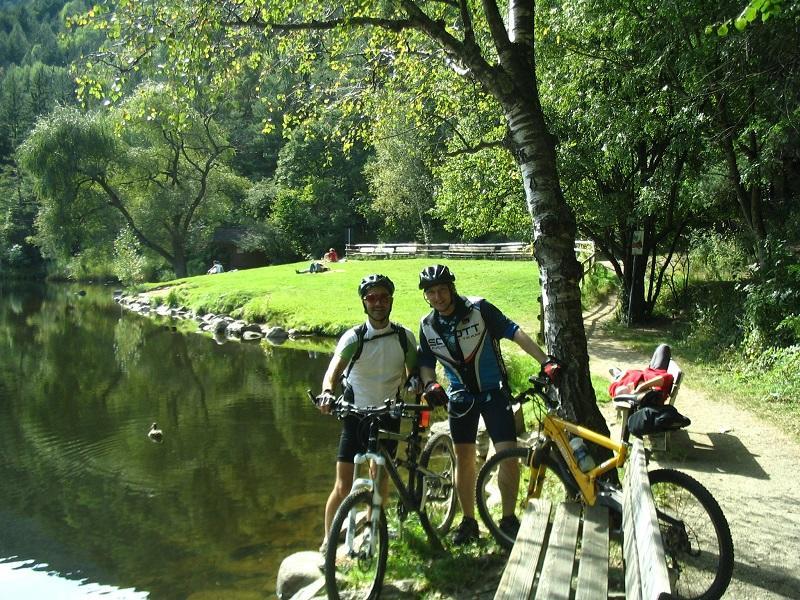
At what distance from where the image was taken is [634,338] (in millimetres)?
15281

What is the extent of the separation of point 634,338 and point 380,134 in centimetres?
918

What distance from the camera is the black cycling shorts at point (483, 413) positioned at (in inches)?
182

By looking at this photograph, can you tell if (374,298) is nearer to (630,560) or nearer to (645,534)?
(630,560)

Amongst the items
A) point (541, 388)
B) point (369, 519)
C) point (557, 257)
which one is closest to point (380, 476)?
point (369, 519)

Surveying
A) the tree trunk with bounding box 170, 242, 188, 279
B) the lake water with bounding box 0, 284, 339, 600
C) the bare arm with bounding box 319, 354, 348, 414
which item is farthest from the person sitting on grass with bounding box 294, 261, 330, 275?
the bare arm with bounding box 319, 354, 348, 414

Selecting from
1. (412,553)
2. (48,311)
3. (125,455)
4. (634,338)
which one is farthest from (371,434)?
(48,311)

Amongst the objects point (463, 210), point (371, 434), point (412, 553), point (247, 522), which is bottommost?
point (247, 522)

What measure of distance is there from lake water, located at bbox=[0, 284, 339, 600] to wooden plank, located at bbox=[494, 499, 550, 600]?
2951 mm

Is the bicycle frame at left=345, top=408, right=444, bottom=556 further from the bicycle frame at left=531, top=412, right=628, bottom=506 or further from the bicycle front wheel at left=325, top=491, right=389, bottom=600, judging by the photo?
the bicycle frame at left=531, top=412, right=628, bottom=506

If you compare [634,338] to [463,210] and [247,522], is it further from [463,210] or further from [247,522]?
[247,522]

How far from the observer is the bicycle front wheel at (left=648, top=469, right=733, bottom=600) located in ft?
11.9

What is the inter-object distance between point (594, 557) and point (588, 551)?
A: 0.06 metres

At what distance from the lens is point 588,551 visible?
361 centimetres

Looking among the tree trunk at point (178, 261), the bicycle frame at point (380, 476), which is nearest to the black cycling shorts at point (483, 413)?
the bicycle frame at point (380, 476)
